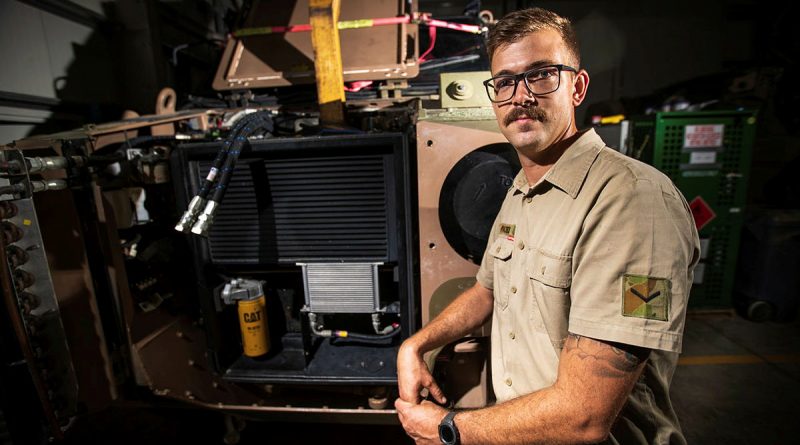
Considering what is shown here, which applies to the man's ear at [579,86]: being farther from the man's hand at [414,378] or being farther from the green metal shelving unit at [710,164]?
the green metal shelving unit at [710,164]

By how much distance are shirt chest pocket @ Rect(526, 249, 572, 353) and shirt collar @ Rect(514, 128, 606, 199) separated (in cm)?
18

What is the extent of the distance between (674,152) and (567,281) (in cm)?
297

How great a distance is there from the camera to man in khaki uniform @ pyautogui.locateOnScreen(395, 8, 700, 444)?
0.77 meters

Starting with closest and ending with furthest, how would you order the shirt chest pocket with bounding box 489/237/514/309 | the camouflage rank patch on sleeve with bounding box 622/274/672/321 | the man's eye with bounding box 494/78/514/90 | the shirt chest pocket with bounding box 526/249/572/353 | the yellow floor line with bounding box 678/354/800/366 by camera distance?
the camouflage rank patch on sleeve with bounding box 622/274/672/321, the shirt chest pocket with bounding box 526/249/572/353, the man's eye with bounding box 494/78/514/90, the shirt chest pocket with bounding box 489/237/514/309, the yellow floor line with bounding box 678/354/800/366

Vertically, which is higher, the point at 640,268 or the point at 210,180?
the point at 210,180

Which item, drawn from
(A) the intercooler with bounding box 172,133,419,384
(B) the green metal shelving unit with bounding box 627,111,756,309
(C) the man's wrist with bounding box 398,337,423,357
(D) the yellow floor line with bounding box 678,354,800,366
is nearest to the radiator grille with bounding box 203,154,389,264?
(A) the intercooler with bounding box 172,133,419,384

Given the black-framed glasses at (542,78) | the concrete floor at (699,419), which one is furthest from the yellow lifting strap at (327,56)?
the concrete floor at (699,419)

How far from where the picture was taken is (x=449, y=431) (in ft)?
3.21

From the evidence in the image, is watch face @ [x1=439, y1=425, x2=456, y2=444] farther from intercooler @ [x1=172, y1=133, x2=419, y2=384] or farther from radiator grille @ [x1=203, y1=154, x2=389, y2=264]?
radiator grille @ [x1=203, y1=154, x2=389, y2=264]

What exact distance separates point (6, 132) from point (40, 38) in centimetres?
79

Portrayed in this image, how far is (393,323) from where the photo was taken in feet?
6.09

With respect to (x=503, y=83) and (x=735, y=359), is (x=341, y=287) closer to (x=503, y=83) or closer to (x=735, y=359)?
(x=503, y=83)

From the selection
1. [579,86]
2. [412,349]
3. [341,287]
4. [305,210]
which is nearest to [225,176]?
[305,210]

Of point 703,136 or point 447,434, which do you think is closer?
point 447,434
